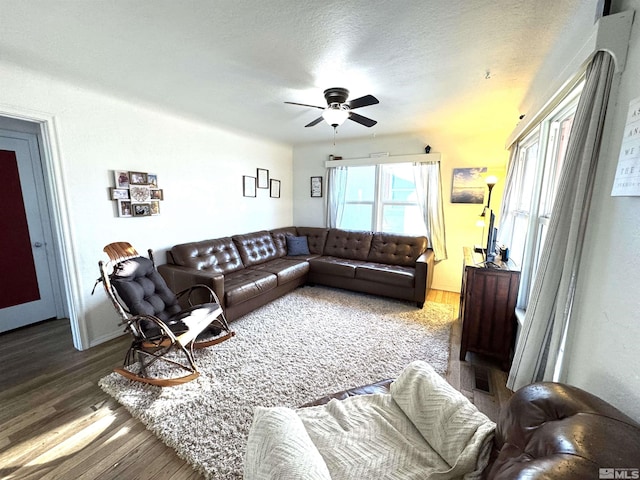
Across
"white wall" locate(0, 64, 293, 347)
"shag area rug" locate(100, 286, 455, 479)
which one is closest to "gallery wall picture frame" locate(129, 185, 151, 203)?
"white wall" locate(0, 64, 293, 347)

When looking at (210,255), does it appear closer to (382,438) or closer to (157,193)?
(157,193)

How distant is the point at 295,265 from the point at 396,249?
1.59m

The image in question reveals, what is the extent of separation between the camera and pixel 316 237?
15.6 feet

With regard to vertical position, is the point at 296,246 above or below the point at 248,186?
below

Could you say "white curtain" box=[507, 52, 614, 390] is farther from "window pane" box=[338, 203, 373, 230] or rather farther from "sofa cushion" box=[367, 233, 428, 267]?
"window pane" box=[338, 203, 373, 230]

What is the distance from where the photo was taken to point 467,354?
94.7 inches

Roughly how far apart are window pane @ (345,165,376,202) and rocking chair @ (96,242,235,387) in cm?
304

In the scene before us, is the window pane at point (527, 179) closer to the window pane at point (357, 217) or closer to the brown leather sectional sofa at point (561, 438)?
the window pane at point (357, 217)

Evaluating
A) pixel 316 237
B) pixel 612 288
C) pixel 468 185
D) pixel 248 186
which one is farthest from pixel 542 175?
pixel 248 186

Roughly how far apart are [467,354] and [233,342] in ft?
7.28

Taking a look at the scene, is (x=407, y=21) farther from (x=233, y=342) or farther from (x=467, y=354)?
(x=233, y=342)

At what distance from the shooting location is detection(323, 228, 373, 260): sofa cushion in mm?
4305

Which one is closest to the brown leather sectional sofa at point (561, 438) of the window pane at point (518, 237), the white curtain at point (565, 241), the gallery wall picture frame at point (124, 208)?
the white curtain at point (565, 241)

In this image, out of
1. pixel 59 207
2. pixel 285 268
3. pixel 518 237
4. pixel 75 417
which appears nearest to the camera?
pixel 75 417
